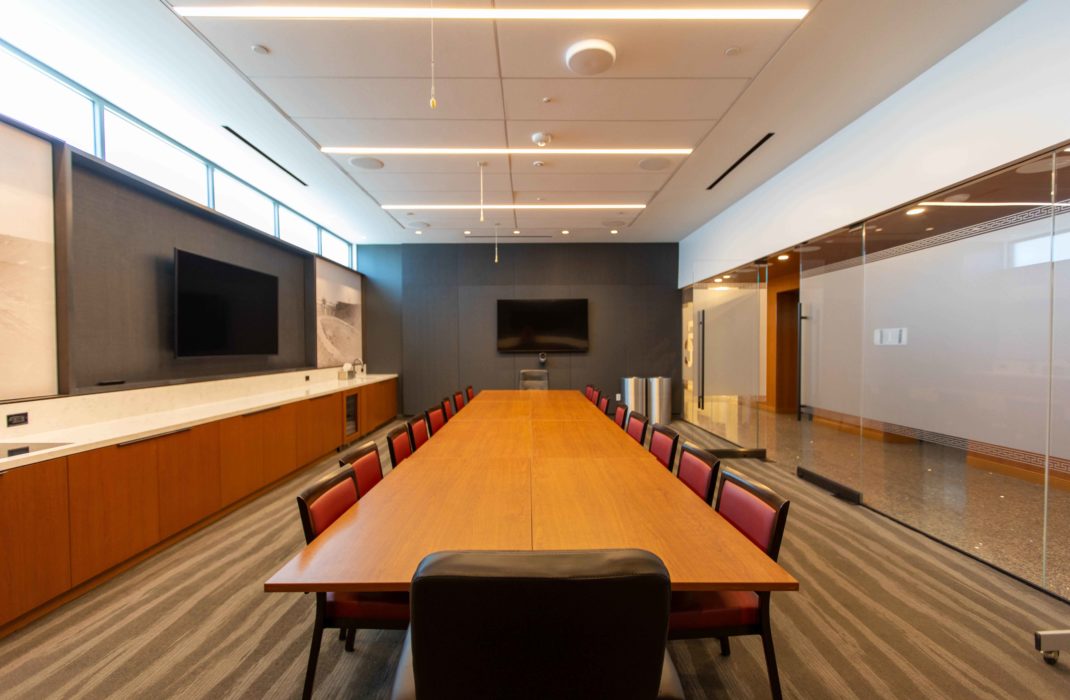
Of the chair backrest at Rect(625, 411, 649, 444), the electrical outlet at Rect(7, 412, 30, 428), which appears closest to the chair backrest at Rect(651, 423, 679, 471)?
the chair backrest at Rect(625, 411, 649, 444)

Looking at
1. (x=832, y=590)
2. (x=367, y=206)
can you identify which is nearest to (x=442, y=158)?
(x=367, y=206)

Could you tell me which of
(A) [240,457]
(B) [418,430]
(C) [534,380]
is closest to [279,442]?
(A) [240,457]

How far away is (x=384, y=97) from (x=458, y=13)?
104 cm

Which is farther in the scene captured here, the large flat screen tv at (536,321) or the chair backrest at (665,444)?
the large flat screen tv at (536,321)

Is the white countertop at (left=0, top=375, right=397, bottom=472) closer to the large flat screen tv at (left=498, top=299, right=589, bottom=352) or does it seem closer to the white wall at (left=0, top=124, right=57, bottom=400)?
the white wall at (left=0, top=124, right=57, bottom=400)

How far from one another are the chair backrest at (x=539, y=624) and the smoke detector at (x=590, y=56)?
2.86 meters

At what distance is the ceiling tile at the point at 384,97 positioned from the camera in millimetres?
2895

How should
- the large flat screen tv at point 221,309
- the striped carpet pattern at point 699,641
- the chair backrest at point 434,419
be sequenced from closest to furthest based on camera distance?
1. the striped carpet pattern at point 699,641
2. the chair backrest at point 434,419
3. the large flat screen tv at point 221,309

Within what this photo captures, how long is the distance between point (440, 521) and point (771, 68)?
349 centimetres

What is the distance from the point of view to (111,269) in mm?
3090

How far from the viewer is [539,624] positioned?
2.64 ft

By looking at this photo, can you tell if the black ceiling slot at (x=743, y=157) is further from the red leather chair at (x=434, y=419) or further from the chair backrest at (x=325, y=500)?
the chair backrest at (x=325, y=500)

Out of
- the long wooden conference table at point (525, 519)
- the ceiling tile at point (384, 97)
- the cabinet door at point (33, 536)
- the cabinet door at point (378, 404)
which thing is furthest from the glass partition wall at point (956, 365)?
the cabinet door at point (378, 404)

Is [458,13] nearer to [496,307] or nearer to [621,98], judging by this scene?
[621,98]
